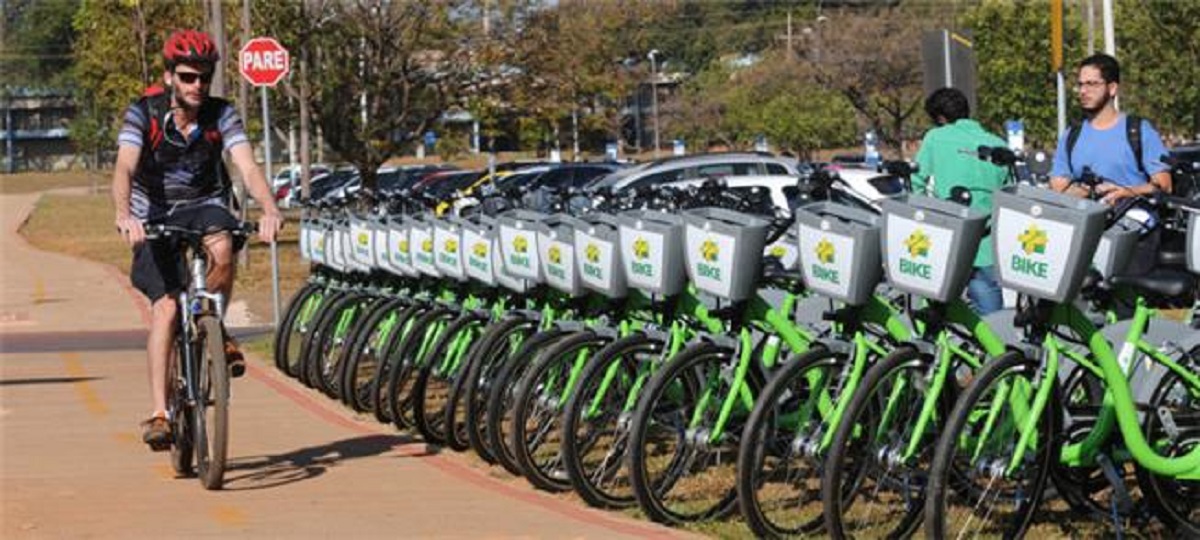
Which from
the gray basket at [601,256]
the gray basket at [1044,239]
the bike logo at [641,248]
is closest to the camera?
the gray basket at [1044,239]

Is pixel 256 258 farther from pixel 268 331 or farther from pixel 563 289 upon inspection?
pixel 563 289

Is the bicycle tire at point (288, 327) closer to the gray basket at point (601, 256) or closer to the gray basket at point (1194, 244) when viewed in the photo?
the gray basket at point (601, 256)

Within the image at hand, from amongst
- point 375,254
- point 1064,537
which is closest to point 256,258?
point 375,254

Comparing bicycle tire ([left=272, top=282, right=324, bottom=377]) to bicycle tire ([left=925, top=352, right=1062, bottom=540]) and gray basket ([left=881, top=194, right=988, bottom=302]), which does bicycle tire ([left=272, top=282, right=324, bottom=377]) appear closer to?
gray basket ([left=881, top=194, right=988, bottom=302])

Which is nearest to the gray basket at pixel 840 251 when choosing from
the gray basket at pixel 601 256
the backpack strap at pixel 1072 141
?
the gray basket at pixel 601 256

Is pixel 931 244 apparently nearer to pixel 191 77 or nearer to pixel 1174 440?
pixel 1174 440

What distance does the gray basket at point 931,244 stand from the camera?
658 centimetres

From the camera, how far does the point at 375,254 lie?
40.1 feet

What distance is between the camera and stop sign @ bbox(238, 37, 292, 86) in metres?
17.4

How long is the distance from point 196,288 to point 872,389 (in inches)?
124

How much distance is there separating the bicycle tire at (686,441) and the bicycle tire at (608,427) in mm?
181

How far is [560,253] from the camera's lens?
29.4ft

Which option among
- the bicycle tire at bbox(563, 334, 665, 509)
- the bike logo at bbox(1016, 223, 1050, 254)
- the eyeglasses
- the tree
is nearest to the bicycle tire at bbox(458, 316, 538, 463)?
the bicycle tire at bbox(563, 334, 665, 509)

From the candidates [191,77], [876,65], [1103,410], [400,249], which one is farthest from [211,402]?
[876,65]
